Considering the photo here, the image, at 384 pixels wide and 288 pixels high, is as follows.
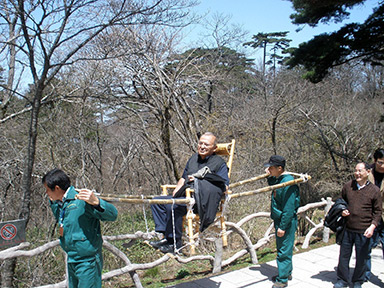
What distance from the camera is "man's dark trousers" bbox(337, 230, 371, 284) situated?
4062 mm

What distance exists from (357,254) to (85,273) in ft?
10.1

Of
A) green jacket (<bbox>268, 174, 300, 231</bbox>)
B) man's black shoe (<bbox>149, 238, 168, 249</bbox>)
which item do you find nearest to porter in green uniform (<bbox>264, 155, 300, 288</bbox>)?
green jacket (<bbox>268, 174, 300, 231</bbox>)

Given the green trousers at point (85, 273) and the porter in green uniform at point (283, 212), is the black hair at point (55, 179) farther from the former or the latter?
the porter in green uniform at point (283, 212)

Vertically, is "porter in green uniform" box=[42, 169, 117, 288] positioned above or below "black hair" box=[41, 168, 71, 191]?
below

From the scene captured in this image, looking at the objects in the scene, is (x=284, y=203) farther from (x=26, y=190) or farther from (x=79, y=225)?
(x=26, y=190)

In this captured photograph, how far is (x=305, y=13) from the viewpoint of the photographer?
27.9 feet

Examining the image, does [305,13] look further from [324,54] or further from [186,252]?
[186,252]

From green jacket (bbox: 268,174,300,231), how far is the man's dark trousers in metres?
0.66

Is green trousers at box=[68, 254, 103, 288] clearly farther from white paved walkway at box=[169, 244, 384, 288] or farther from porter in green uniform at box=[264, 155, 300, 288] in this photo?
porter in green uniform at box=[264, 155, 300, 288]

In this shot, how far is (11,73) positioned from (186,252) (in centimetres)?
549

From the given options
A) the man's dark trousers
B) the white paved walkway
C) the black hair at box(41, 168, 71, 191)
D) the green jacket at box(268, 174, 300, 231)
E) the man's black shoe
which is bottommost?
the white paved walkway

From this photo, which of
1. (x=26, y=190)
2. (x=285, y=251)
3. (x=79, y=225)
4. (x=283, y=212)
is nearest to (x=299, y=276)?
(x=285, y=251)

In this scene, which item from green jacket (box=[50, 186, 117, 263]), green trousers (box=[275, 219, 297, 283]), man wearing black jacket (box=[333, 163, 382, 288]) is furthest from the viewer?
green trousers (box=[275, 219, 297, 283])

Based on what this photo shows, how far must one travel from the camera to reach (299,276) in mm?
4754
